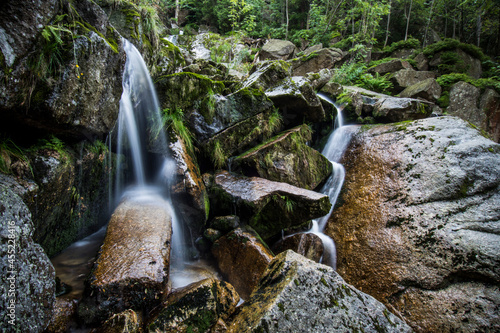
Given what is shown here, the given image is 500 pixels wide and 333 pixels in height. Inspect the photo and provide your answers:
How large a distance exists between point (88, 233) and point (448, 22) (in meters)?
29.2

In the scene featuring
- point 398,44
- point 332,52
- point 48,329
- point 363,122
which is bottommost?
point 48,329

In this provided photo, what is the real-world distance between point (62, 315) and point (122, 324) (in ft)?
2.38

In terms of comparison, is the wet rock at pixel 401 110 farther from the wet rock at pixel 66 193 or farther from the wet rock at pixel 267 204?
the wet rock at pixel 66 193

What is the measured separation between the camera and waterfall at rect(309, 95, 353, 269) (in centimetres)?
473

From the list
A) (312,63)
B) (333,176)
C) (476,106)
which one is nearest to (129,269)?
(333,176)

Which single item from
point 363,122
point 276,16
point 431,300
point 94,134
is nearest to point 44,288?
point 94,134

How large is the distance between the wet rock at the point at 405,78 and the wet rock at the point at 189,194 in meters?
12.2

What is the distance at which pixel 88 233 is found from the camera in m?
4.02

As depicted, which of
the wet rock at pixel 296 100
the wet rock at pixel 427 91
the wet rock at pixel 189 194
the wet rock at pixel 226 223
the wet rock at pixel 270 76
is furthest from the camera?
the wet rock at pixel 427 91

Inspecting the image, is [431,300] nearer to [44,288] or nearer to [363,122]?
[44,288]

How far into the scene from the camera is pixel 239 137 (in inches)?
220

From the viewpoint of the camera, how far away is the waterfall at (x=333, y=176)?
473 centimetres

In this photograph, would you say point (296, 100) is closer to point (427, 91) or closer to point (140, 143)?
point (140, 143)

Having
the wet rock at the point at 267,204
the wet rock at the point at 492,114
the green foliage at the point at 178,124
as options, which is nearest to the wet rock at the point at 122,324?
the wet rock at the point at 267,204
